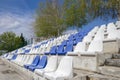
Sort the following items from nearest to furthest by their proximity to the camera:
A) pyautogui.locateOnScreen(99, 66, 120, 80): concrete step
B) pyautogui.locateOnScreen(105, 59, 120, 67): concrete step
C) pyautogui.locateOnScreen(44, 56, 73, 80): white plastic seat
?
pyautogui.locateOnScreen(99, 66, 120, 80): concrete step → pyautogui.locateOnScreen(105, 59, 120, 67): concrete step → pyautogui.locateOnScreen(44, 56, 73, 80): white plastic seat

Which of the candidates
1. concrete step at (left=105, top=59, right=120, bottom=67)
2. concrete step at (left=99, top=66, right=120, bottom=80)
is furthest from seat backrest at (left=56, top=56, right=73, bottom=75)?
concrete step at (left=99, top=66, right=120, bottom=80)

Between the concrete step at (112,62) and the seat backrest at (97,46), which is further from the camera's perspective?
the seat backrest at (97,46)

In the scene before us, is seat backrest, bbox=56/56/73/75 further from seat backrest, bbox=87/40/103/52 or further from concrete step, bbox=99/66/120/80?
concrete step, bbox=99/66/120/80

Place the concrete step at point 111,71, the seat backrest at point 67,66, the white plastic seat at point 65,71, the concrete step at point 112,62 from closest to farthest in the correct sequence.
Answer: the concrete step at point 111,71, the concrete step at point 112,62, the white plastic seat at point 65,71, the seat backrest at point 67,66

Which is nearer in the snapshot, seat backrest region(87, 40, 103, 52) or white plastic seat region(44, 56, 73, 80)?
white plastic seat region(44, 56, 73, 80)

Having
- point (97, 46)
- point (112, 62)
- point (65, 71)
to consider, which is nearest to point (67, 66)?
point (65, 71)

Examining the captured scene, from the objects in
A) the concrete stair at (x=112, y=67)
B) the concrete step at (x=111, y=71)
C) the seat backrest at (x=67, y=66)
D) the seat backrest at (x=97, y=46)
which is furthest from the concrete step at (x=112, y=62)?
the seat backrest at (x=67, y=66)

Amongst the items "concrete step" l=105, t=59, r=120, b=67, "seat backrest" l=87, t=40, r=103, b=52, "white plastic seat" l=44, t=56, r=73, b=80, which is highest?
"seat backrest" l=87, t=40, r=103, b=52

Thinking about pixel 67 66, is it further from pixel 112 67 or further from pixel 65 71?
pixel 112 67

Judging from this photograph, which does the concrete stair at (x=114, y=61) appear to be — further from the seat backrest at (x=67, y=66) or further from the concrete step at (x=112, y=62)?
the seat backrest at (x=67, y=66)

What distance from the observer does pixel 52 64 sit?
643 centimetres

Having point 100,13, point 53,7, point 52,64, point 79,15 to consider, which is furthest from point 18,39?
point 52,64

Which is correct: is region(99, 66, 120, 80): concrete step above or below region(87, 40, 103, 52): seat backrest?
below

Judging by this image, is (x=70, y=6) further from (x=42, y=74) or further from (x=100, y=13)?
(x=42, y=74)
